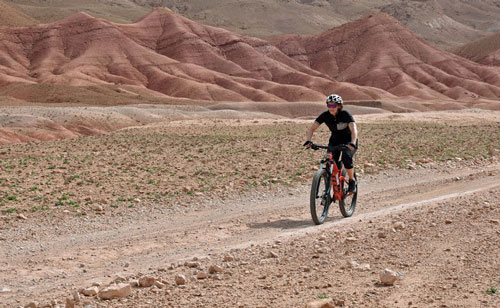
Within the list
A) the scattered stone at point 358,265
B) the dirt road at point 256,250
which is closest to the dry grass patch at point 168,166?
the dirt road at point 256,250

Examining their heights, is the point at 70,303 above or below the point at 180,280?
below

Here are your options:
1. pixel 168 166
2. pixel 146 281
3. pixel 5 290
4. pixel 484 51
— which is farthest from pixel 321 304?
pixel 484 51

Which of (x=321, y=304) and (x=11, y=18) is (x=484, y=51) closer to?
(x=11, y=18)

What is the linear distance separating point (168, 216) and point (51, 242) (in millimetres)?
2897

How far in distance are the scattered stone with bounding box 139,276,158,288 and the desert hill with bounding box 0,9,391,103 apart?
97.0 metres

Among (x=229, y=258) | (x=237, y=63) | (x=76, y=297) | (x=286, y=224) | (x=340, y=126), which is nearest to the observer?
(x=76, y=297)

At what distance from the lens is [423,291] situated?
6.23m

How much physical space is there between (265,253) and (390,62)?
14985cm

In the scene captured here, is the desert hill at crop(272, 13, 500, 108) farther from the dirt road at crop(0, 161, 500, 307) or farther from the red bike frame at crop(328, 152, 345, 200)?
the red bike frame at crop(328, 152, 345, 200)

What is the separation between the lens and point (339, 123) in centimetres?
1073

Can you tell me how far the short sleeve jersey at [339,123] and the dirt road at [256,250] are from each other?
1.63 metres

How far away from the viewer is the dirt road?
20.9 ft

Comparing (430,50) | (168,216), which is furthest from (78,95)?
(430,50)

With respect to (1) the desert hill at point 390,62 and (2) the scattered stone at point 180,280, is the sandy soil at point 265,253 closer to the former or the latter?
(2) the scattered stone at point 180,280
